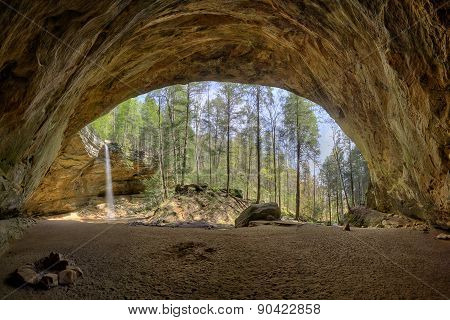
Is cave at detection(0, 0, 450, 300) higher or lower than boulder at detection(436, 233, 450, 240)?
higher

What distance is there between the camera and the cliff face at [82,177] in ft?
66.8

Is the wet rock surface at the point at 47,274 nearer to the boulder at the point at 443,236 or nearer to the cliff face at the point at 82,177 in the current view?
the boulder at the point at 443,236

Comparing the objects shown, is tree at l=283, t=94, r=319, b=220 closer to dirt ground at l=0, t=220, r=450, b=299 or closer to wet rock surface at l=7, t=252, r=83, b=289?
dirt ground at l=0, t=220, r=450, b=299

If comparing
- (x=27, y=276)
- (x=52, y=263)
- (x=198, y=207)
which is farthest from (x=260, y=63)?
(x=27, y=276)

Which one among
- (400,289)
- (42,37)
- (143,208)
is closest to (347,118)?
(400,289)

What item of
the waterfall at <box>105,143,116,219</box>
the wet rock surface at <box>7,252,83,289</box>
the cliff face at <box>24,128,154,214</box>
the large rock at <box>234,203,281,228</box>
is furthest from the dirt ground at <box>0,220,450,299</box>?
the waterfall at <box>105,143,116,219</box>

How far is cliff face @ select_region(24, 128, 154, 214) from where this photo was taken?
802 inches

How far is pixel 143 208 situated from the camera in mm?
25375

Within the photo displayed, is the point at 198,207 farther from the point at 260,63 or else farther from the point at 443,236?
the point at 443,236

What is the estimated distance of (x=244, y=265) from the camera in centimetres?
441

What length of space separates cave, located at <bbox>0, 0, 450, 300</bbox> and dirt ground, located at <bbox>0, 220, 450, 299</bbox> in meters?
1.84

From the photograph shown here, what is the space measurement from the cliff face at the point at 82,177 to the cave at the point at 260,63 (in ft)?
33.4

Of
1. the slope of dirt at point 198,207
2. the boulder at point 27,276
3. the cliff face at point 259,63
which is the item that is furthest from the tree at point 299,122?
the boulder at point 27,276

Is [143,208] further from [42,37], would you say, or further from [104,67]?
[42,37]
